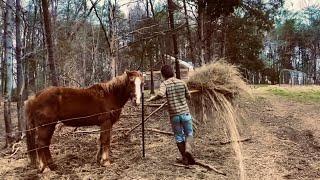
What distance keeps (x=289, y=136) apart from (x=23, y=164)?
5917 mm

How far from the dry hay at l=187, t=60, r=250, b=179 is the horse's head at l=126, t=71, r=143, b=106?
1.31m

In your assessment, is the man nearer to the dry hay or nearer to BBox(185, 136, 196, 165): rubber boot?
BBox(185, 136, 196, 165): rubber boot

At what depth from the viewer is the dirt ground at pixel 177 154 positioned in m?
6.88

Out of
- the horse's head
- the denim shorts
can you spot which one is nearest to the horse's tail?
the horse's head

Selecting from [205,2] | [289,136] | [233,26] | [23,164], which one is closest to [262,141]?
[289,136]

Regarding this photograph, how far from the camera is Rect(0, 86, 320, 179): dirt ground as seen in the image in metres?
6.88

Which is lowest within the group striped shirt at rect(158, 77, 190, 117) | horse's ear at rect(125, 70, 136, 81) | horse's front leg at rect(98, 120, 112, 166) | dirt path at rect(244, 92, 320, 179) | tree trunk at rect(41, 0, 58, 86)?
dirt path at rect(244, 92, 320, 179)

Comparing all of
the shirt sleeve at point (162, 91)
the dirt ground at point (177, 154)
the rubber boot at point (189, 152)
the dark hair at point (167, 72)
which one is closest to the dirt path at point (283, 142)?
the dirt ground at point (177, 154)

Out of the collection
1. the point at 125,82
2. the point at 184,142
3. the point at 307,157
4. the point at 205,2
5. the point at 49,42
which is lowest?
the point at 307,157

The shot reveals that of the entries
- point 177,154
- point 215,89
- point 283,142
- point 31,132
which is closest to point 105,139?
point 31,132

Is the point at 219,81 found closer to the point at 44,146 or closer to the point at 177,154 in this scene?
the point at 177,154

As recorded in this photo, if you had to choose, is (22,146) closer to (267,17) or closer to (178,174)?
(178,174)

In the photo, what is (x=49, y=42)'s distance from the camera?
10.0m

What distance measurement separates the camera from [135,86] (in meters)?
7.25
